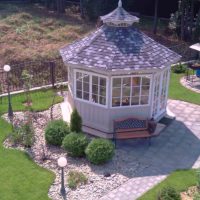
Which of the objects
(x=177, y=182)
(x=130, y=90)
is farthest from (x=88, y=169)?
(x=130, y=90)

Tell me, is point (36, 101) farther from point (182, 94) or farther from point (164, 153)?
point (182, 94)

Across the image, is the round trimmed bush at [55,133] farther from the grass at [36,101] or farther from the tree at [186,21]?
the tree at [186,21]

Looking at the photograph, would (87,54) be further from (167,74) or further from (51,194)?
(51,194)

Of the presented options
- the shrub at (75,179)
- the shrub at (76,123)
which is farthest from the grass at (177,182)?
the shrub at (76,123)

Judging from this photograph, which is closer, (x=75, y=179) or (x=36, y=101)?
(x=75, y=179)

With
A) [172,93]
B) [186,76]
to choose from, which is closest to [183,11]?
[186,76]

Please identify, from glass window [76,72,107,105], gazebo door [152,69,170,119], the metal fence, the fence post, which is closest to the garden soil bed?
glass window [76,72,107,105]
